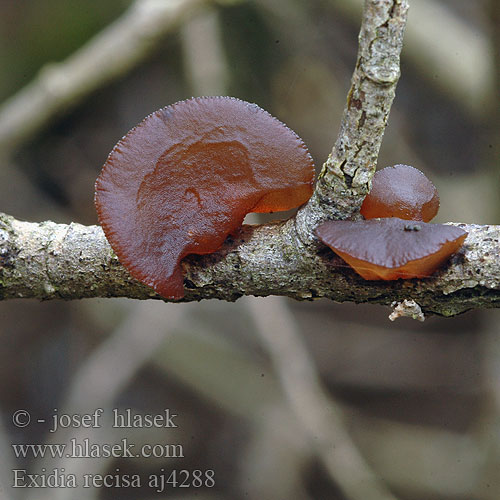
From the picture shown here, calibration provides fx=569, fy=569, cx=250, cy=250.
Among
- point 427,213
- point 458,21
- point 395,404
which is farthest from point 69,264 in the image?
point 458,21

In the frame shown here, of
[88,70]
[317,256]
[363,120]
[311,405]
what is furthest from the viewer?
[311,405]

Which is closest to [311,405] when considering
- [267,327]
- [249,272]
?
[267,327]

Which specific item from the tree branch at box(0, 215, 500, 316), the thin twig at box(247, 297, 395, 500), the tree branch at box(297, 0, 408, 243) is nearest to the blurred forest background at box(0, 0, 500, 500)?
the thin twig at box(247, 297, 395, 500)

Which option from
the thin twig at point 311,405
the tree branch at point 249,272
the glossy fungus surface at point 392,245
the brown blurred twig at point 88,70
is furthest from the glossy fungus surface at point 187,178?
the thin twig at point 311,405

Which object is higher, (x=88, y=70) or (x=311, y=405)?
(x=88, y=70)

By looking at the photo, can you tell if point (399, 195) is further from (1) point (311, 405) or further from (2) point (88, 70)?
(2) point (88, 70)
